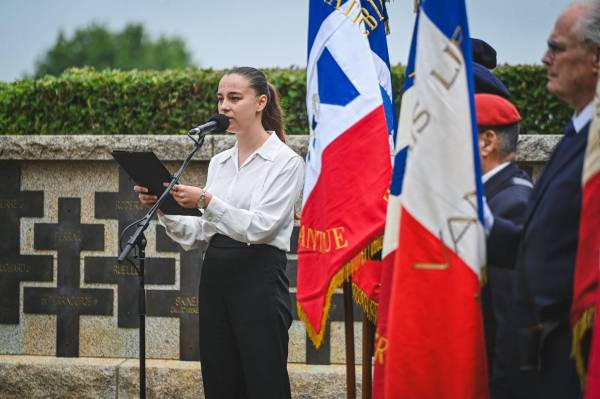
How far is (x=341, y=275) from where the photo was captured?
12.4 feet

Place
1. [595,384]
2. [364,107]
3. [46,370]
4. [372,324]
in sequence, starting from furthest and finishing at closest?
[46,370]
[372,324]
[364,107]
[595,384]

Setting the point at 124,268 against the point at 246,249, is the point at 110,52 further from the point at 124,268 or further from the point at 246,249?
the point at 246,249

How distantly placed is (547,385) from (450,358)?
0.32 m

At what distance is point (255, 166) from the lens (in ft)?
14.4

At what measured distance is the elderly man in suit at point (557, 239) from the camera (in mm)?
2596

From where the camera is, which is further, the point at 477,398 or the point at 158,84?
the point at 158,84

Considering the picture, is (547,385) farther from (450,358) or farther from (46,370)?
(46,370)

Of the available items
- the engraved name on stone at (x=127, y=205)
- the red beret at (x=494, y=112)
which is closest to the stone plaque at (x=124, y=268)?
the engraved name on stone at (x=127, y=205)

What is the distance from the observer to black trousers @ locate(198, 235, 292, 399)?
4.22 meters

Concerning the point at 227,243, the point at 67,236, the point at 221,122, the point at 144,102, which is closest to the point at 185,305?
the point at 67,236

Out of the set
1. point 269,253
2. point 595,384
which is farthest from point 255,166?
point 595,384

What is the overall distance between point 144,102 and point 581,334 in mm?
5023

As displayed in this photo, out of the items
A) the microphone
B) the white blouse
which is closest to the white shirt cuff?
the white blouse

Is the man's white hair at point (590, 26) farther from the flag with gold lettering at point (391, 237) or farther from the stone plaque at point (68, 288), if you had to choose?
the stone plaque at point (68, 288)
